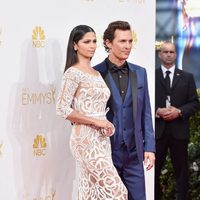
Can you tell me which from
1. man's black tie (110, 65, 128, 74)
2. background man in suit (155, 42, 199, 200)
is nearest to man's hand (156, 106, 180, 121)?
background man in suit (155, 42, 199, 200)

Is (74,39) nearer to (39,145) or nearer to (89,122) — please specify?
(89,122)

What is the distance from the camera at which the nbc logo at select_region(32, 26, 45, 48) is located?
4.37 metres

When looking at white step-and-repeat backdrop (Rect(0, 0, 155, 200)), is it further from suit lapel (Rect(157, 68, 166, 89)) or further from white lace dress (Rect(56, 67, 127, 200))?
A: suit lapel (Rect(157, 68, 166, 89))

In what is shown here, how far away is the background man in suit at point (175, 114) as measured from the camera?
5500 millimetres

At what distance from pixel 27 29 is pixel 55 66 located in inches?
14.4

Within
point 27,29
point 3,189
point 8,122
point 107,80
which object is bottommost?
point 3,189

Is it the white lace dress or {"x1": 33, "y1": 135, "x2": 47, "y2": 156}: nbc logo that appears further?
{"x1": 33, "y1": 135, "x2": 47, "y2": 156}: nbc logo

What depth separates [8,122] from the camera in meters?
4.25

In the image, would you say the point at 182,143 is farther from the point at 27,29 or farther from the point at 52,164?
the point at 27,29

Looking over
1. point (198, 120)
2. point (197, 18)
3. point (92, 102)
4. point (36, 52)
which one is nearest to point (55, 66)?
point (36, 52)

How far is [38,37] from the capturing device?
4.39 meters

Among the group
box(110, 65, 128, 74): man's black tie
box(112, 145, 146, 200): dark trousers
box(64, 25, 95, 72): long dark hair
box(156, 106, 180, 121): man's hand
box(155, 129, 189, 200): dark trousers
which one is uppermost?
box(64, 25, 95, 72): long dark hair

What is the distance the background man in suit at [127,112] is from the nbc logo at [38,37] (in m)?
0.55

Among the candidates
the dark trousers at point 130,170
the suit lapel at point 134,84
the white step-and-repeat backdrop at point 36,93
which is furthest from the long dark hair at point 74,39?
the dark trousers at point 130,170
